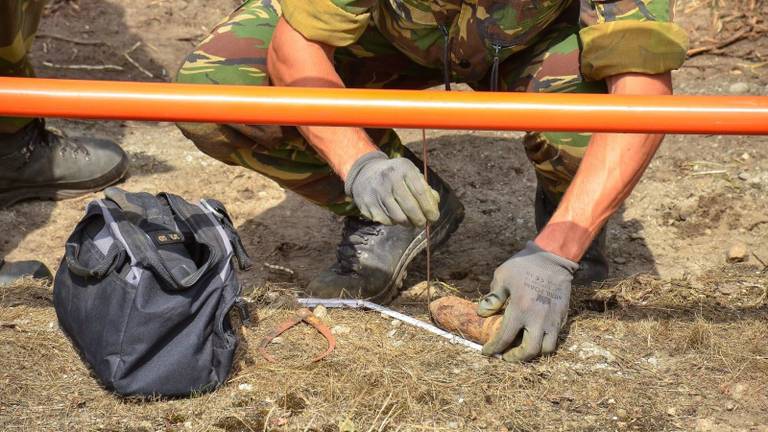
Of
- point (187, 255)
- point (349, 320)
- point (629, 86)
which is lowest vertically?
point (349, 320)

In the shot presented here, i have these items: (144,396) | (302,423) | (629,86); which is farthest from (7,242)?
(629,86)

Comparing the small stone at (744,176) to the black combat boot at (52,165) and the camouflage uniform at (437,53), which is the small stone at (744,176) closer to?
the camouflage uniform at (437,53)

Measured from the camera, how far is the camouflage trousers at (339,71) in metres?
2.66

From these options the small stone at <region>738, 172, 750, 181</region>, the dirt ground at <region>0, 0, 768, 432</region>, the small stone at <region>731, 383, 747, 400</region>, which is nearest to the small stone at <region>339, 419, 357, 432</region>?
the dirt ground at <region>0, 0, 768, 432</region>

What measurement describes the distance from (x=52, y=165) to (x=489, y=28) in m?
1.77

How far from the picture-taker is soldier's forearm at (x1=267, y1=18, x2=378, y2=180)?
238 centimetres

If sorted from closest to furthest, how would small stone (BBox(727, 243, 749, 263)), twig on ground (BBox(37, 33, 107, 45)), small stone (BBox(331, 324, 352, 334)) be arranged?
small stone (BBox(331, 324, 352, 334)) < small stone (BBox(727, 243, 749, 263)) < twig on ground (BBox(37, 33, 107, 45))

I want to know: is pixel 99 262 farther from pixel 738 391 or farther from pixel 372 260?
pixel 738 391

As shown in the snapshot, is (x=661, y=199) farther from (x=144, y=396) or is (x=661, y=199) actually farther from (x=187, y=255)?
(x=144, y=396)

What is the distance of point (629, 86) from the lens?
2.38m

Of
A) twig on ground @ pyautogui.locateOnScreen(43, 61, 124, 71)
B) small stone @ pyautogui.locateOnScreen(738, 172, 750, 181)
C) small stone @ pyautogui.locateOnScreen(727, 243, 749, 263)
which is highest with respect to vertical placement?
small stone @ pyautogui.locateOnScreen(738, 172, 750, 181)

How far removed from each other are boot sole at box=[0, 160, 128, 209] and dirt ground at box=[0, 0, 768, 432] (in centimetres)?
4

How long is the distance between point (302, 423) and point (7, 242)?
5.36ft

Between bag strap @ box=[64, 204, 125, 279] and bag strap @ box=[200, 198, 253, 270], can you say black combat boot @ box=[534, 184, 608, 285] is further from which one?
bag strap @ box=[64, 204, 125, 279]
